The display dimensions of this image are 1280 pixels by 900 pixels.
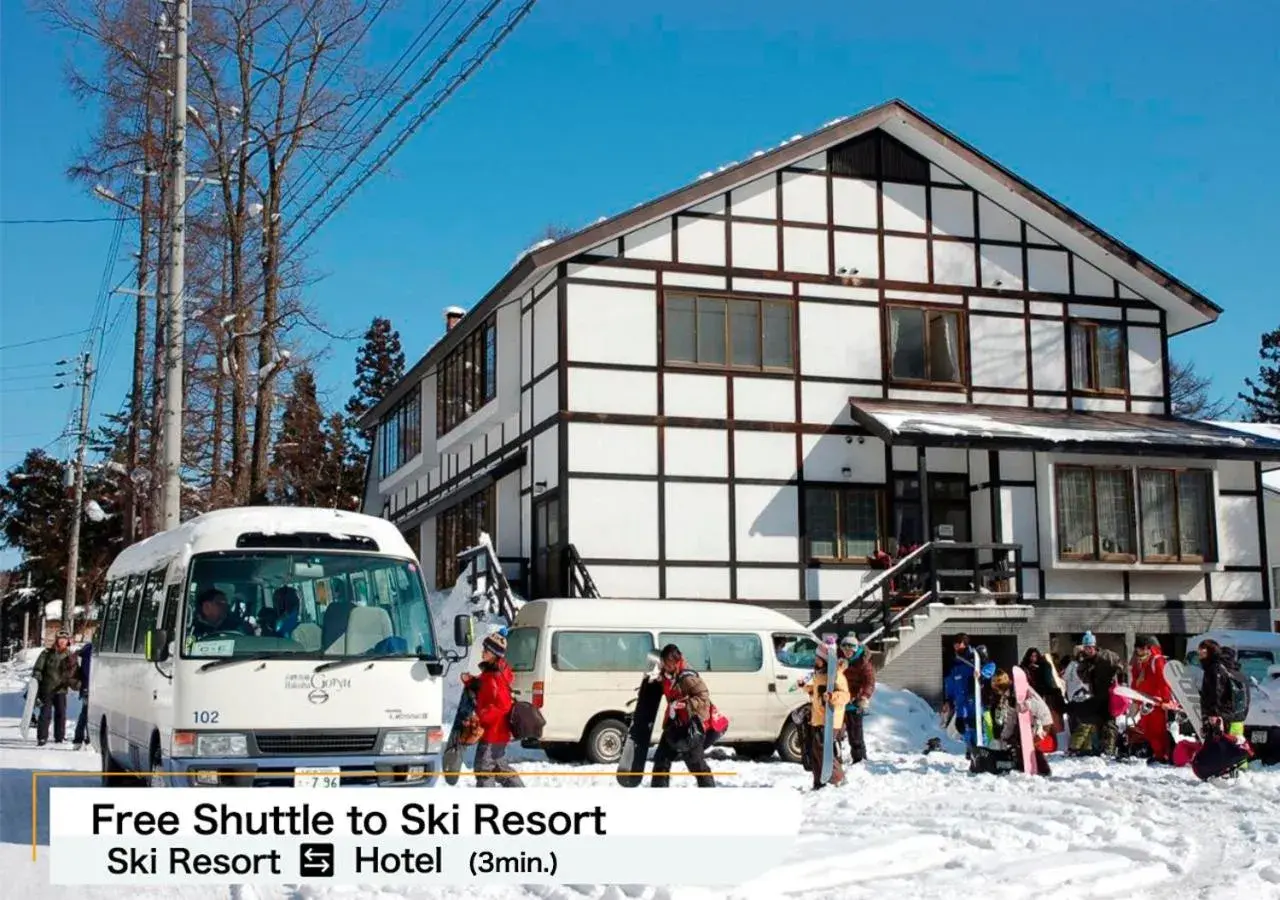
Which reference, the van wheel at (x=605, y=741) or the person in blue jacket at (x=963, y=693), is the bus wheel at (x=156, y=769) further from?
the person in blue jacket at (x=963, y=693)

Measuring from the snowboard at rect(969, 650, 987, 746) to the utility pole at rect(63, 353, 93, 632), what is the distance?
32.1 m

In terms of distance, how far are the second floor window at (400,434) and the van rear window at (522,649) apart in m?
16.5

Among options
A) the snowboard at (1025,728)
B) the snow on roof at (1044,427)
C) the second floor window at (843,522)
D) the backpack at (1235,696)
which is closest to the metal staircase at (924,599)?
the second floor window at (843,522)

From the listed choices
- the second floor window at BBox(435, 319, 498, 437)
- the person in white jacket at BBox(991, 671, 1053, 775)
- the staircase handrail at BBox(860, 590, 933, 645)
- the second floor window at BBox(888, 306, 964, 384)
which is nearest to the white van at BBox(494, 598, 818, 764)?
the person in white jacket at BBox(991, 671, 1053, 775)

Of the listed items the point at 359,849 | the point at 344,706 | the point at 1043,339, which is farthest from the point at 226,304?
the point at 359,849

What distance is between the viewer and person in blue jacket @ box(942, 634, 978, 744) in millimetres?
16516

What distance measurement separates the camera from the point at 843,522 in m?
25.0

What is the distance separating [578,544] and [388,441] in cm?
1588

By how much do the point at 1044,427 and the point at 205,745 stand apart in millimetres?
18624

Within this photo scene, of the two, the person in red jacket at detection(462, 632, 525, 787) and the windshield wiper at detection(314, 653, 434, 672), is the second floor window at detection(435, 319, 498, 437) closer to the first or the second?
the person in red jacket at detection(462, 632, 525, 787)

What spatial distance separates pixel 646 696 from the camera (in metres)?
12.9

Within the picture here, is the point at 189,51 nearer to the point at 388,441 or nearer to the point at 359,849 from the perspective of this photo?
the point at 388,441

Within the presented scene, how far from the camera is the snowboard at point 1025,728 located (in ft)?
51.8

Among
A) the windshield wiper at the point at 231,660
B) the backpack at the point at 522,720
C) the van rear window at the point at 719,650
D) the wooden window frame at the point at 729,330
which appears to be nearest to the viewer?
the windshield wiper at the point at 231,660
